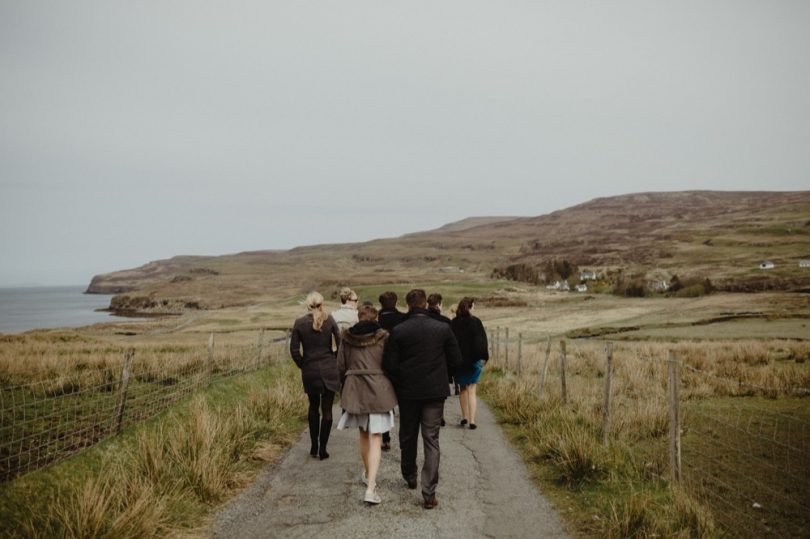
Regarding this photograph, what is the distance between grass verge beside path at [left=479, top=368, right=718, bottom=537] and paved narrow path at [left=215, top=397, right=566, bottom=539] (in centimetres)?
32

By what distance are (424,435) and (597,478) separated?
2.45 meters

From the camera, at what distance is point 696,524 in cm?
520

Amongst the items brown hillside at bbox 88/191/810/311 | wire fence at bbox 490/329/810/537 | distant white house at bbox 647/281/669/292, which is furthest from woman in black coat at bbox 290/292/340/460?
distant white house at bbox 647/281/669/292

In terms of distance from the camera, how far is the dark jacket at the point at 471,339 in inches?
372

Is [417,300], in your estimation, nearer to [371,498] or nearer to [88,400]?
[371,498]

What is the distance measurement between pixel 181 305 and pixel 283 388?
337 feet

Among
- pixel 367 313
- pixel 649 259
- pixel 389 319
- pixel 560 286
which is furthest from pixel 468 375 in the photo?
pixel 649 259

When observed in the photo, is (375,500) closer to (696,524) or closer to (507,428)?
(696,524)

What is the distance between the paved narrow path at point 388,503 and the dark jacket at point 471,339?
166cm

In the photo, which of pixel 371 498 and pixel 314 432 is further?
pixel 314 432

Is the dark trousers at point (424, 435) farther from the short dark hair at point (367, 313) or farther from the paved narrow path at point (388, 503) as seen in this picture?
the short dark hair at point (367, 313)

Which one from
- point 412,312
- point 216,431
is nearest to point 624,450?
point 412,312

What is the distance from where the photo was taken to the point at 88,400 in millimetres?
13258

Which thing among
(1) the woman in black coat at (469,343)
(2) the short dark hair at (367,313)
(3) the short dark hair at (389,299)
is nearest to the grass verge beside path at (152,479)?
(2) the short dark hair at (367,313)
